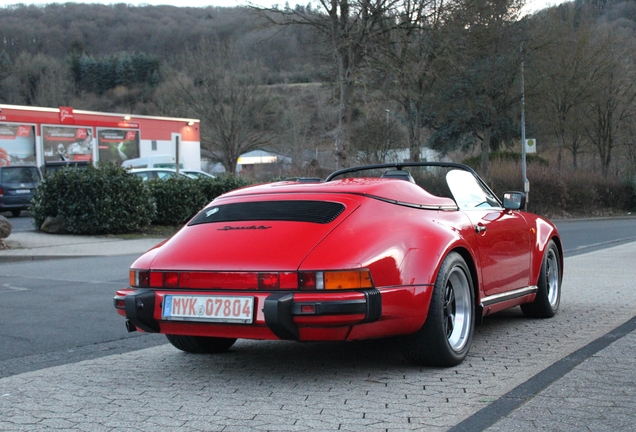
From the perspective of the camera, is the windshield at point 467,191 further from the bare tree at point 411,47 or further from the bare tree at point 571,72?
the bare tree at point 571,72

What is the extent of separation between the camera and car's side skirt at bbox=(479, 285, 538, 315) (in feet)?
18.0

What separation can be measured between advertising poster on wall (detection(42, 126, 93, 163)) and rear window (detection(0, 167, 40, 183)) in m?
16.7

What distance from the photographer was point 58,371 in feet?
17.0

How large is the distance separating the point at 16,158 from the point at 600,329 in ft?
138

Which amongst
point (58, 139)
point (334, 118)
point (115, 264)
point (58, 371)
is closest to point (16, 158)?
point (58, 139)

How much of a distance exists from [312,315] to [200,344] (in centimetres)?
154

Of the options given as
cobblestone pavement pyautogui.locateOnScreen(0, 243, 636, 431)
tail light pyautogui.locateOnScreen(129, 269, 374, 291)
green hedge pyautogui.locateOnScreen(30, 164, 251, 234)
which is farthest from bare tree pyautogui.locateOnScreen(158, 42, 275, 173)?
tail light pyautogui.locateOnScreen(129, 269, 374, 291)

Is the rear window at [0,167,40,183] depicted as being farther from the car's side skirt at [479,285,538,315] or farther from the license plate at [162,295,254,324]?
the license plate at [162,295,254,324]

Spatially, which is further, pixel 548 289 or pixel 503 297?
pixel 548 289

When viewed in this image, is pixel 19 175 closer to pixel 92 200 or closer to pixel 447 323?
pixel 92 200

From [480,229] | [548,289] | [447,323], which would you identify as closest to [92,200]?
[548,289]

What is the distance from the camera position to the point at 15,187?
26938 millimetres

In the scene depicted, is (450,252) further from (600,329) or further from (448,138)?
(448,138)

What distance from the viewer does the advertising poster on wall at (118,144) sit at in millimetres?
49250
